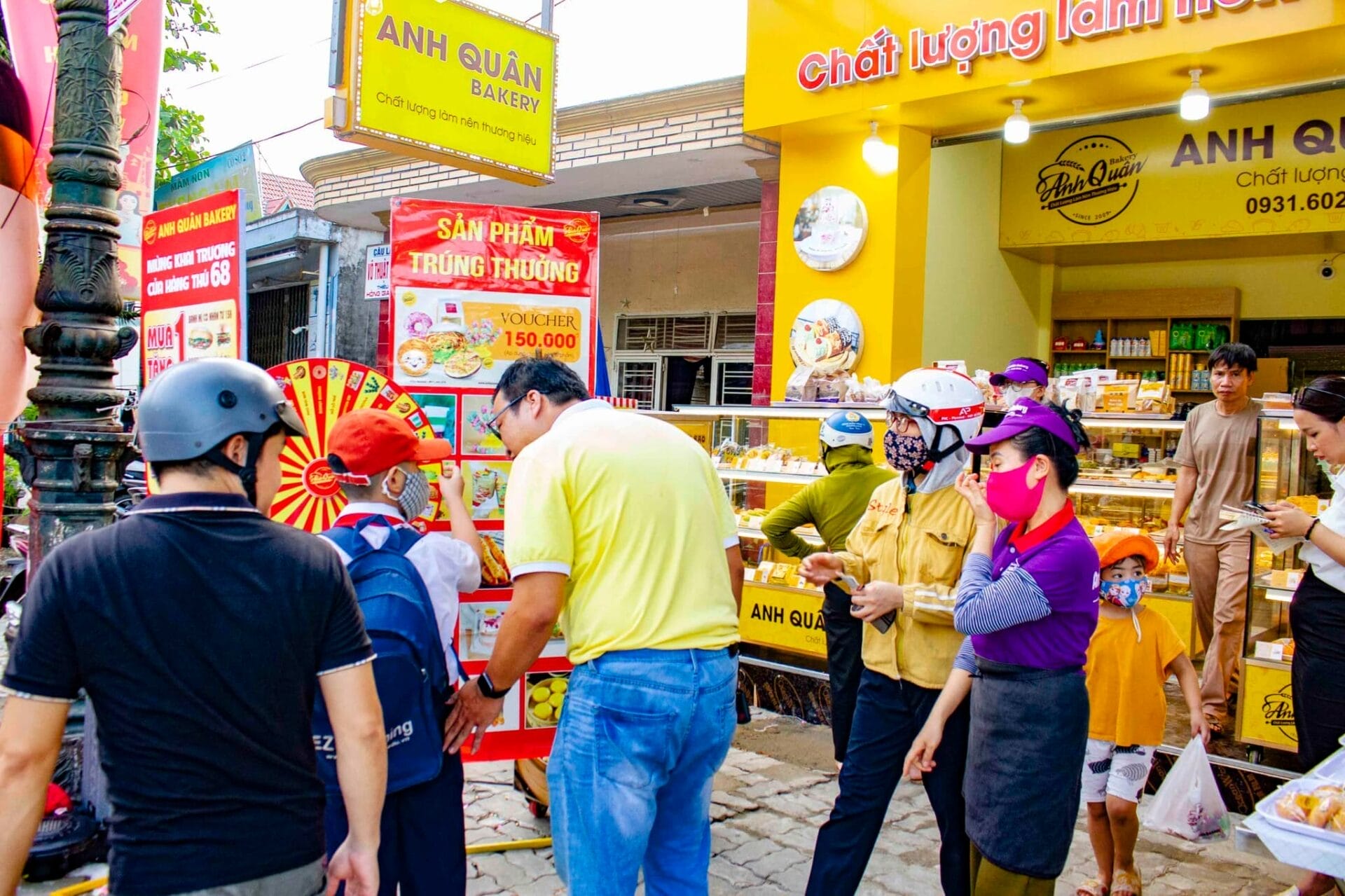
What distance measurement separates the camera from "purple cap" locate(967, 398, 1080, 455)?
2896 mm

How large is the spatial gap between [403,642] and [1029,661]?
5.58ft

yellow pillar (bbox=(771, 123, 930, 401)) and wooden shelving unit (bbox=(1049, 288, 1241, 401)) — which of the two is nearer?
yellow pillar (bbox=(771, 123, 930, 401))

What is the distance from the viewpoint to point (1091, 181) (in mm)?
9242

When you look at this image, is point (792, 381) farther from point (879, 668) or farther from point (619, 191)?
point (619, 191)

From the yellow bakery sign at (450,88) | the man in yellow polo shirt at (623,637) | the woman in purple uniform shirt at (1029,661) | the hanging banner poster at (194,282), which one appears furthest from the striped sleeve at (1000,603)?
the yellow bakery sign at (450,88)

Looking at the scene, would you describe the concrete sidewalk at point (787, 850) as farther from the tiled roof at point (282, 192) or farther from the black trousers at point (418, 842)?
the tiled roof at point (282, 192)

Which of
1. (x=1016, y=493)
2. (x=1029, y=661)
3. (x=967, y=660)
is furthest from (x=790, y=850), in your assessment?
(x=1016, y=493)

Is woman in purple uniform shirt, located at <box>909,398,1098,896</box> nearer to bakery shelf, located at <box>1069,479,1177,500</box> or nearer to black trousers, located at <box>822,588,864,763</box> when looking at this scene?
black trousers, located at <box>822,588,864,763</box>

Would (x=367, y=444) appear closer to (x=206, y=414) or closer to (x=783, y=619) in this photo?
(x=206, y=414)

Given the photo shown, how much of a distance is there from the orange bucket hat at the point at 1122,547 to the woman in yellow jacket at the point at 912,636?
2.89 feet

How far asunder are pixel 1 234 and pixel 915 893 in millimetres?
4707

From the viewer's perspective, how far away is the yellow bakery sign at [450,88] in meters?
5.53

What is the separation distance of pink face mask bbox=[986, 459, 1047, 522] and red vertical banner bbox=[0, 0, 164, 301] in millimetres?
3908

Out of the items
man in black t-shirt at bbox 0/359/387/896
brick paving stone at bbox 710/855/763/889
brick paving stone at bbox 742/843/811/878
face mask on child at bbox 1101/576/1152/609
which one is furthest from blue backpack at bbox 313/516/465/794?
face mask on child at bbox 1101/576/1152/609
